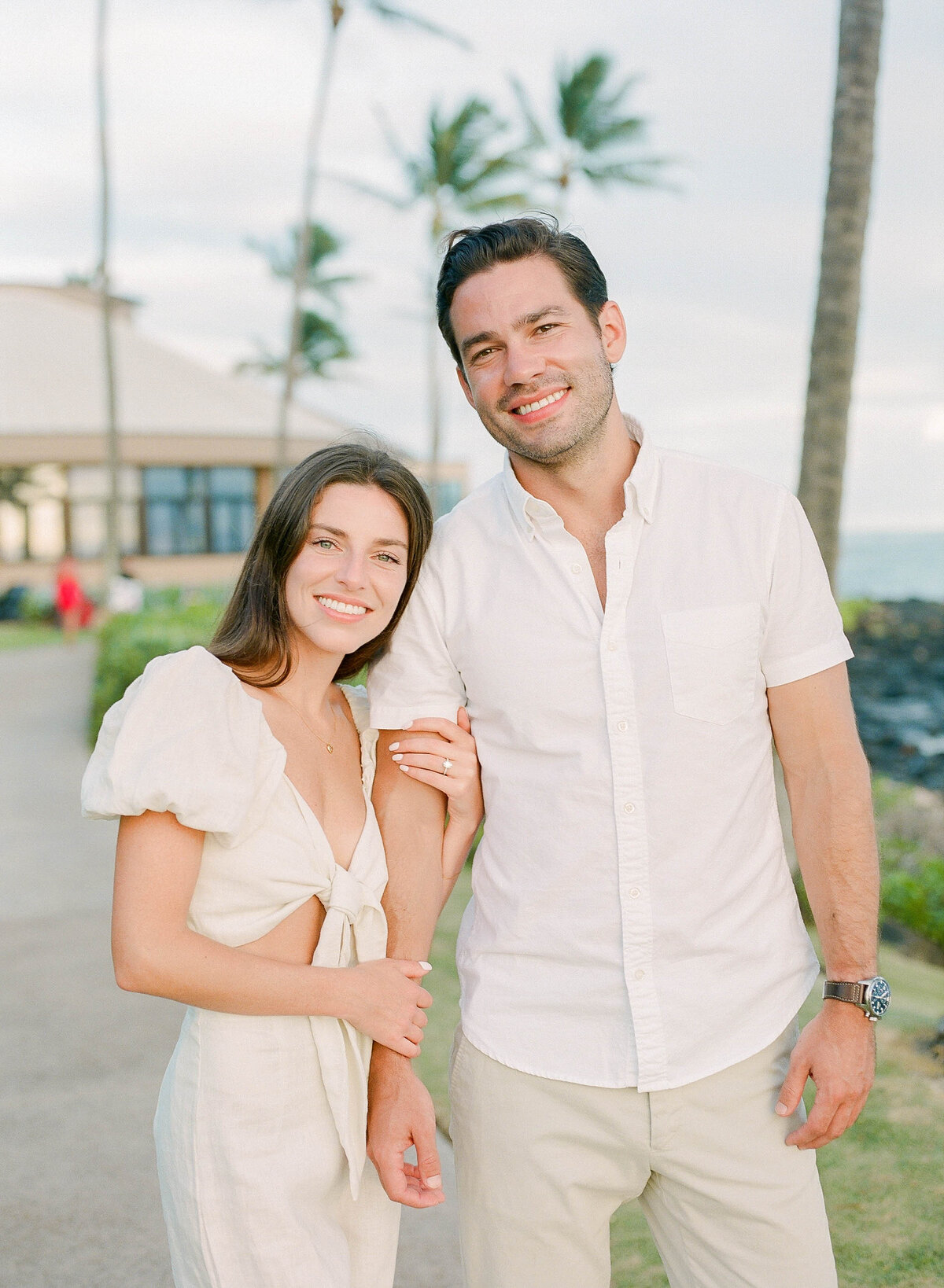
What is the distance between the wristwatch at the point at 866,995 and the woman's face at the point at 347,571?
110 centimetres

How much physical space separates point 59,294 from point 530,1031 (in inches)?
1469

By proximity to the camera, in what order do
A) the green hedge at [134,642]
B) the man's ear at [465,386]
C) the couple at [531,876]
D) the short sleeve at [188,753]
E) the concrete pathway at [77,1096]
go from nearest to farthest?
the short sleeve at [188,753] → the couple at [531,876] → the man's ear at [465,386] → the concrete pathway at [77,1096] → the green hedge at [134,642]

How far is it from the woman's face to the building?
2501 cm

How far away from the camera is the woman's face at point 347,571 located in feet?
7.36

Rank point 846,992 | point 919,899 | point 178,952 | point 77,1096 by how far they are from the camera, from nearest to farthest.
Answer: point 178,952 < point 846,992 < point 77,1096 < point 919,899

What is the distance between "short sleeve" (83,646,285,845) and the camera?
6.16 ft

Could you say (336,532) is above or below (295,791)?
above

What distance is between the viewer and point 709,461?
230cm

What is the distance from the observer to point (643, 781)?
208 centimetres

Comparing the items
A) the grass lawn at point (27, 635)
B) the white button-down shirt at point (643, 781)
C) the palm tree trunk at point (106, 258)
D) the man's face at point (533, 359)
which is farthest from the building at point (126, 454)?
the white button-down shirt at point (643, 781)

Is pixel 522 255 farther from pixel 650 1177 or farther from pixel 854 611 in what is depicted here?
pixel 854 611

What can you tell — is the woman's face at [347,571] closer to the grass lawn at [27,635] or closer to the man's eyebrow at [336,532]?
the man's eyebrow at [336,532]

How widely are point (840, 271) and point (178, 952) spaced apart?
4529mm

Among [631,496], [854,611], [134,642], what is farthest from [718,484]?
[854,611]
